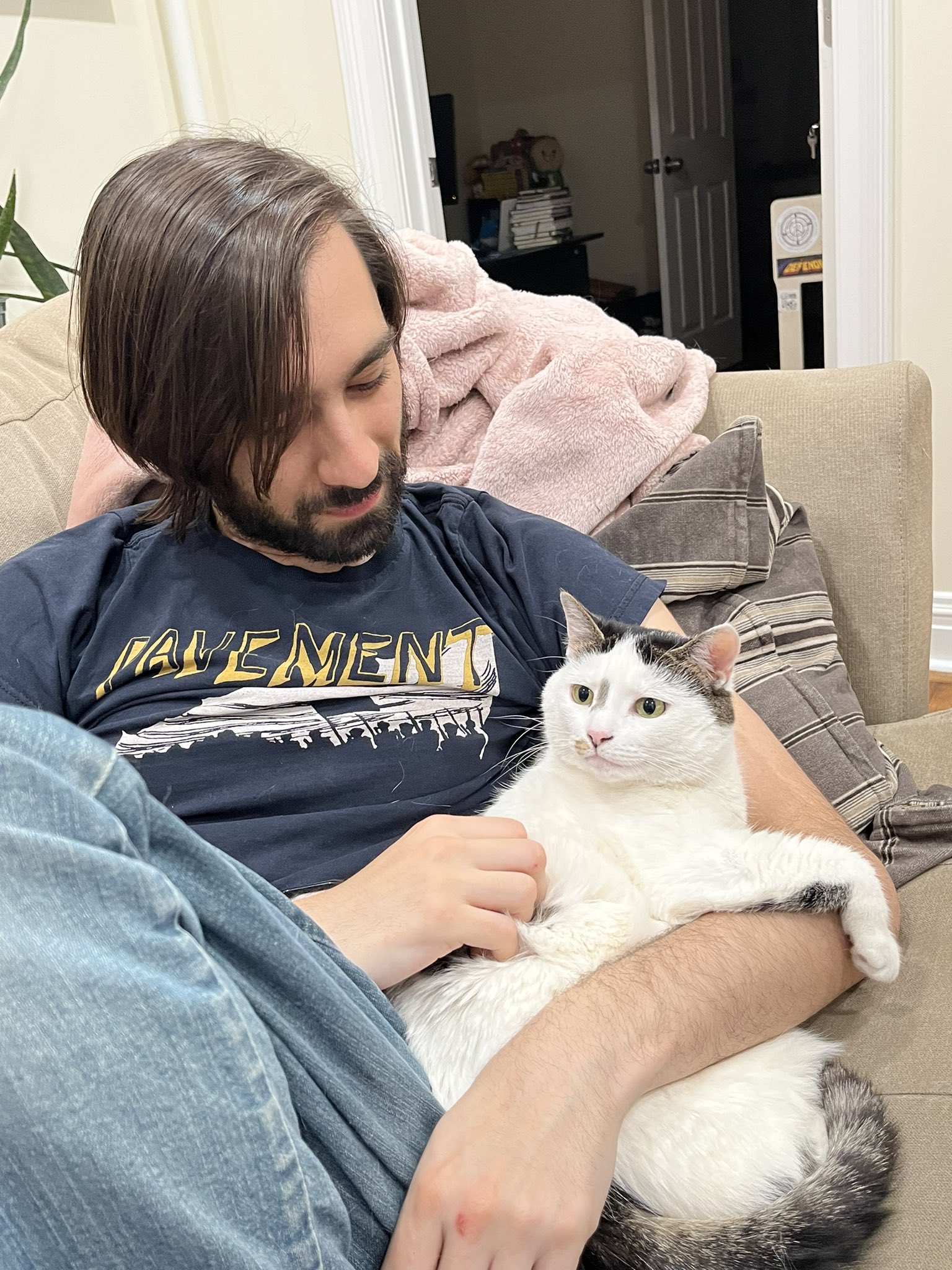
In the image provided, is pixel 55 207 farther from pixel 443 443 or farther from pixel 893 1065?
pixel 893 1065

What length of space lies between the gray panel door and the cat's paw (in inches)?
192

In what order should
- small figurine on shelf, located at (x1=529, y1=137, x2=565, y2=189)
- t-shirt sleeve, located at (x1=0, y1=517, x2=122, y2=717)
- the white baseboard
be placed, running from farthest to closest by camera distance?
1. small figurine on shelf, located at (x1=529, y1=137, x2=565, y2=189)
2. the white baseboard
3. t-shirt sleeve, located at (x1=0, y1=517, x2=122, y2=717)

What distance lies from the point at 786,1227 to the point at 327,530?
769 mm

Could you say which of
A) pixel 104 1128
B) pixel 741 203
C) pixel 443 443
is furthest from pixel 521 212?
pixel 104 1128

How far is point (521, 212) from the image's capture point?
5.25 metres

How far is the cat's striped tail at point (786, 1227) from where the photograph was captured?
2.30 ft

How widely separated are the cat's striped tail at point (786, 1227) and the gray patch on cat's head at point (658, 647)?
1.29 feet

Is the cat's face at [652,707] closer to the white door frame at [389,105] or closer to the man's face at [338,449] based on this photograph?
the man's face at [338,449]

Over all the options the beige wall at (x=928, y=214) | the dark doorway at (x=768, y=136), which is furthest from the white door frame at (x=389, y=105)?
the dark doorway at (x=768, y=136)

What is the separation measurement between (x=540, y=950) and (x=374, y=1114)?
28 cm

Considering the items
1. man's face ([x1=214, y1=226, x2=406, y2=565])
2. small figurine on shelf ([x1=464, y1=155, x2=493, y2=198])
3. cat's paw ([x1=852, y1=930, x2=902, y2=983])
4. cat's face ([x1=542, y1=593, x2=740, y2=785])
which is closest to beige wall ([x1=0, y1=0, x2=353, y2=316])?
man's face ([x1=214, y1=226, x2=406, y2=565])

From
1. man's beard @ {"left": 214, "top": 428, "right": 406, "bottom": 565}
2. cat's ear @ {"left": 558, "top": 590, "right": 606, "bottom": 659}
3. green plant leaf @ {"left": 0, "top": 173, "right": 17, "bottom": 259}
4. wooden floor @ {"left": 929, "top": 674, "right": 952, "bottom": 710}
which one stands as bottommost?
wooden floor @ {"left": 929, "top": 674, "right": 952, "bottom": 710}

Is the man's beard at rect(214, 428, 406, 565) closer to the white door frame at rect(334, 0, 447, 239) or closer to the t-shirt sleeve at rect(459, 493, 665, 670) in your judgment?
the t-shirt sleeve at rect(459, 493, 665, 670)

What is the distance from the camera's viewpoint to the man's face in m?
1.07
